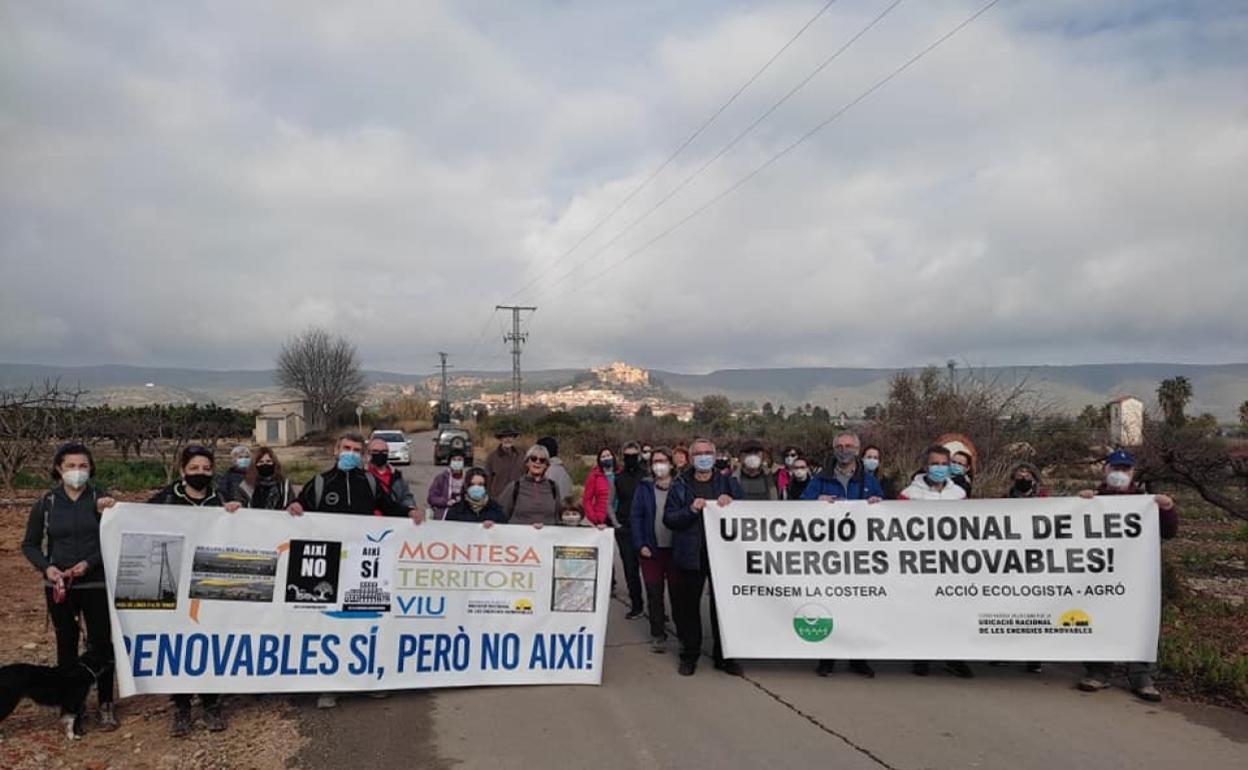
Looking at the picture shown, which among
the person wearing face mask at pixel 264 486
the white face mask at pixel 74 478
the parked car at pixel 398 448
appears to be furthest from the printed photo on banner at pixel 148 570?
the parked car at pixel 398 448

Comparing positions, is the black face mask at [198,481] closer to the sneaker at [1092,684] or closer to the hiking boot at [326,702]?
the hiking boot at [326,702]

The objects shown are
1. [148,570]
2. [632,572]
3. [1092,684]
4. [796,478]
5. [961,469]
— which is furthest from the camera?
[796,478]

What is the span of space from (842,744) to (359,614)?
11.0 ft

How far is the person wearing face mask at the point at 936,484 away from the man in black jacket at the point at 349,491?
395 centimetres

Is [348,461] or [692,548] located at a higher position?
[348,461]

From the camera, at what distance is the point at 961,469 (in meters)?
8.06

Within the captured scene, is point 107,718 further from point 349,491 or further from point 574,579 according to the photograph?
point 574,579

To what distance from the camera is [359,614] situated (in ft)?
21.1

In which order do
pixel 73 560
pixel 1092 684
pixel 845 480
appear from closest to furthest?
pixel 73 560 → pixel 1092 684 → pixel 845 480

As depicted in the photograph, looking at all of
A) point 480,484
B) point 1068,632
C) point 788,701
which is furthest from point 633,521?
point 1068,632

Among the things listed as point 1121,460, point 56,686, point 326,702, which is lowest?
point 326,702

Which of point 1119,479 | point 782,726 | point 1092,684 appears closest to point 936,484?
point 1119,479

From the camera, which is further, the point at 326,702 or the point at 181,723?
the point at 326,702

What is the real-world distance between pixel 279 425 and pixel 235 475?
2401 inches
